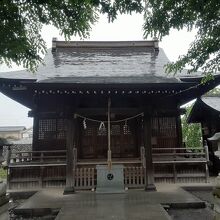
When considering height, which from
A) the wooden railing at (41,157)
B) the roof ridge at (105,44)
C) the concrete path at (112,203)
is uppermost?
the roof ridge at (105,44)

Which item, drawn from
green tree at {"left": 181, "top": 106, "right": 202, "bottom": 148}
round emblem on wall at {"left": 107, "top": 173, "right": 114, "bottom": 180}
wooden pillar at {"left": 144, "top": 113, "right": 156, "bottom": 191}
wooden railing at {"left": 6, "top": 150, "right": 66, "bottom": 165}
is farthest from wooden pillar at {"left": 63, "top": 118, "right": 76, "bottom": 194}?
green tree at {"left": 181, "top": 106, "right": 202, "bottom": 148}

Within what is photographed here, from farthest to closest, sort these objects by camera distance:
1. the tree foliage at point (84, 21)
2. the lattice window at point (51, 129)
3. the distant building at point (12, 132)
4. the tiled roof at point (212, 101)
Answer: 1. the distant building at point (12, 132)
2. the tiled roof at point (212, 101)
3. the lattice window at point (51, 129)
4. the tree foliage at point (84, 21)

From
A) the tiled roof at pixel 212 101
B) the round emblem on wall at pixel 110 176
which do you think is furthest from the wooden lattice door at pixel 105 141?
the tiled roof at pixel 212 101

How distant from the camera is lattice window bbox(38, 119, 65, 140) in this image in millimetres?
12492

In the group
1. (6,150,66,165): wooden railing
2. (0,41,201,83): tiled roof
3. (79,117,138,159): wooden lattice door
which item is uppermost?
(0,41,201,83): tiled roof

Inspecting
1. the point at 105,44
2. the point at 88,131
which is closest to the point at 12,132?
the point at 105,44

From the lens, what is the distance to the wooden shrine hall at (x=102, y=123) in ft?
33.0

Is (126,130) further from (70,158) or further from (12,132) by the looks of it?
(12,132)

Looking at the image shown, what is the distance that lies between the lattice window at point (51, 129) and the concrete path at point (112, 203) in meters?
2.83

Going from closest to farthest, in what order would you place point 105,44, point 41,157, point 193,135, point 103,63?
point 41,157 < point 103,63 < point 105,44 < point 193,135

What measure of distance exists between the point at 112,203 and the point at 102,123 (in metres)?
4.05

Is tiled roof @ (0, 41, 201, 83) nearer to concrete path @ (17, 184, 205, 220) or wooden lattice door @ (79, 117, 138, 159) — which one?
wooden lattice door @ (79, 117, 138, 159)

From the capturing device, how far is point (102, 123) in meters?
11.3

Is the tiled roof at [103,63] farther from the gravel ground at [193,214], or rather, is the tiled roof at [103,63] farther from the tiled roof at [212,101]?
the gravel ground at [193,214]
